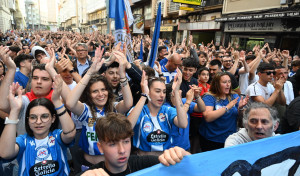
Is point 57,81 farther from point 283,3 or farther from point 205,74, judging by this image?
point 283,3

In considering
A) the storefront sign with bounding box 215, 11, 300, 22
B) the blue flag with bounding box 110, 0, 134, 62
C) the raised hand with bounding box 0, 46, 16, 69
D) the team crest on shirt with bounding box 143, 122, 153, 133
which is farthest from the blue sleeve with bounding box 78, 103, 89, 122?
the storefront sign with bounding box 215, 11, 300, 22

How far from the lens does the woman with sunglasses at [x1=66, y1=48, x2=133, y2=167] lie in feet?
6.61

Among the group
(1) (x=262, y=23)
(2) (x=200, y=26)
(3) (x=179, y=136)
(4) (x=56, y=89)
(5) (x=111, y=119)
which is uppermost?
(2) (x=200, y=26)

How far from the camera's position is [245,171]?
161 centimetres

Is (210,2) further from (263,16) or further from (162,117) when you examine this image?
(162,117)

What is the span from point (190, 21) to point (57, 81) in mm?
18830

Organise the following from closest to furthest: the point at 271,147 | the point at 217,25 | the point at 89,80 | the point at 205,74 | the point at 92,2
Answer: the point at 271,147, the point at 89,80, the point at 205,74, the point at 217,25, the point at 92,2

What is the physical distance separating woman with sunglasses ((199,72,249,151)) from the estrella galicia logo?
0.87 meters

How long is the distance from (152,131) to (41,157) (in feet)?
3.50

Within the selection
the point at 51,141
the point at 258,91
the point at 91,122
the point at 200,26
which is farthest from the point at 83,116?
the point at 200,26

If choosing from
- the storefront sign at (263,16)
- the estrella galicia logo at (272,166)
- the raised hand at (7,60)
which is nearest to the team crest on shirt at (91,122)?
the raised hand at (7,60)

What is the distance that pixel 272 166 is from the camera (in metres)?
1.70

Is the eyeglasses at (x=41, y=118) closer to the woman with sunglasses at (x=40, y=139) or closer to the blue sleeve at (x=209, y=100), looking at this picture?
the woman with sunglasses at (x=40, y=139)

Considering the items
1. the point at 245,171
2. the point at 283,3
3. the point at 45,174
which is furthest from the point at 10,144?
the point at 283,3
